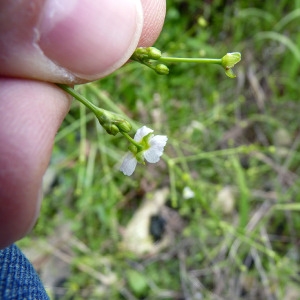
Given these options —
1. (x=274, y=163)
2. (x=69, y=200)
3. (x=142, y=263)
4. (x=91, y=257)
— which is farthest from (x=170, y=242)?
(x=274, y=163)

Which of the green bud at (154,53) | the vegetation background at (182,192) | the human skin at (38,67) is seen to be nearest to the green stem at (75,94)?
the human skin at (38,67)

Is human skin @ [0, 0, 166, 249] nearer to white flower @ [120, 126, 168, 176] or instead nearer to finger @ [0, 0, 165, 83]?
finger @ [0, 0, 165, 83]

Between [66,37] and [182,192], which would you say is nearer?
[66,37]

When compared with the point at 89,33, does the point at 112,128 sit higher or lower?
lower

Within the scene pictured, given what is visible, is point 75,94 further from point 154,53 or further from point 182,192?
point 182,192

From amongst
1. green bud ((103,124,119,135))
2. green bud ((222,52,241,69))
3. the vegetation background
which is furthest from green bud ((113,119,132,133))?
the vegetation background

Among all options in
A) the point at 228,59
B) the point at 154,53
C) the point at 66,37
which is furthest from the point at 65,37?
the point at 228,59
